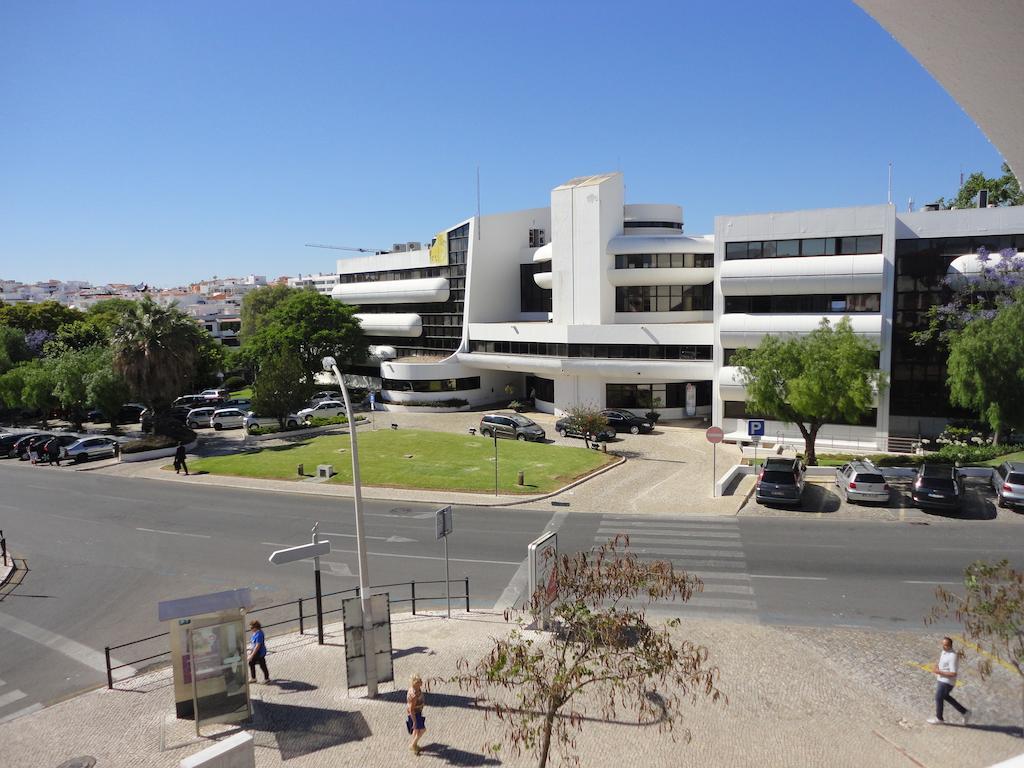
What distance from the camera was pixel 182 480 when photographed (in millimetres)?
33969

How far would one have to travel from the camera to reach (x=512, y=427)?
4044 centimetres

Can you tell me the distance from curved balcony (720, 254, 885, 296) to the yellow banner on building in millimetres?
26952

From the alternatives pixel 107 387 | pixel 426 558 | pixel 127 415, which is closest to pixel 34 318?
pixel 127 415

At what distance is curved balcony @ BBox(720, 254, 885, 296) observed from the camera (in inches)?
1405

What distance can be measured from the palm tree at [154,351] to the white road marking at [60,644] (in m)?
24.9

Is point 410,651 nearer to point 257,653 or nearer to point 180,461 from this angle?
point 257,653

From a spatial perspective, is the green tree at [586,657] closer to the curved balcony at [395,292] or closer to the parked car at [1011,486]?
the parked car at [1011,486]

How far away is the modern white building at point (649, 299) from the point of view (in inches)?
1417

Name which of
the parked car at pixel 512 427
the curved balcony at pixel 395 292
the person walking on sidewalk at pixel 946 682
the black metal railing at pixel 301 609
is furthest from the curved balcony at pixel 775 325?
the curved balcony at pixel 395 292

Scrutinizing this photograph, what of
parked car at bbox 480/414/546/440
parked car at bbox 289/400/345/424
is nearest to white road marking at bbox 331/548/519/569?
parked car at bbox 480/414/546/440

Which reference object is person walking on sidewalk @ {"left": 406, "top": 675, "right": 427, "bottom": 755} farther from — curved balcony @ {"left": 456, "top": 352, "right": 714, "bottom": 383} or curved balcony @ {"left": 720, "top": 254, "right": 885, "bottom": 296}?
curved balcony @ {"left": 456, "top": 352, "right": 714, "bottom": 383}

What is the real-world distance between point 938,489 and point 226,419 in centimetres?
4230

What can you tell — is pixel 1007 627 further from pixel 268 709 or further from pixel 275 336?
pixel 275 336

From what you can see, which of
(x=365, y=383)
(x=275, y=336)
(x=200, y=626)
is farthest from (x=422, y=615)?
(x=365, y=383)
